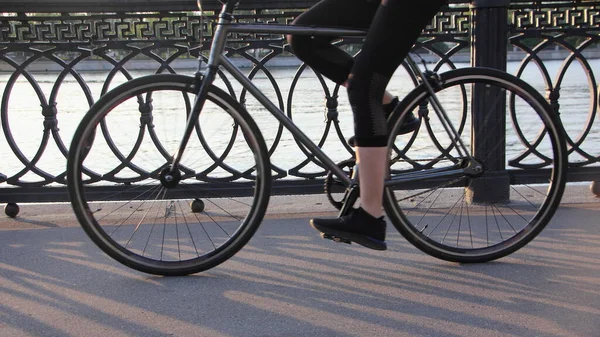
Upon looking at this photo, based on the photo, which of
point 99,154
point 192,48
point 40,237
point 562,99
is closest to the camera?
point 40,237

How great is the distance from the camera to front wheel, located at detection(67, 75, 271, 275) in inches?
146

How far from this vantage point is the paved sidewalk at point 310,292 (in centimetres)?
326

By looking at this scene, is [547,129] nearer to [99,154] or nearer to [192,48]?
[192,48]

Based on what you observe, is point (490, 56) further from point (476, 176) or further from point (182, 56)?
point (182, 56)

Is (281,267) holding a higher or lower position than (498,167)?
lower

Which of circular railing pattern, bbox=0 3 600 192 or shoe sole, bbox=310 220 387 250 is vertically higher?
circular railing pattern, bbox=0 3 600 192

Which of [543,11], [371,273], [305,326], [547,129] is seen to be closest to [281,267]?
[371,273]

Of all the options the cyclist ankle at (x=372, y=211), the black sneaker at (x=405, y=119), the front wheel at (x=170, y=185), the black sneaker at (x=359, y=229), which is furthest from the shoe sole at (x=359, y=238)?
the black sneaker at (x=405, y=119)

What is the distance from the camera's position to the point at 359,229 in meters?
3.62

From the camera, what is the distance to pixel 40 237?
15.5ft

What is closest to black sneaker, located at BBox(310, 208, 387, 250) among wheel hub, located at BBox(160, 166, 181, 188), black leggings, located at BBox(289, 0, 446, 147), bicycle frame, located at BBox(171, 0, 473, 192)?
bicycle frame, located at BBox(171, 0, 473, 192)

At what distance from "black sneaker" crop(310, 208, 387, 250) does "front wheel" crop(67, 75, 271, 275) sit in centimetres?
37

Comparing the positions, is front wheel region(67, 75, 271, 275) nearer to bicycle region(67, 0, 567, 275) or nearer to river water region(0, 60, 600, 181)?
bicycle region(67, 0, 567, 275)

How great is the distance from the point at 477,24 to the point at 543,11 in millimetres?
620
